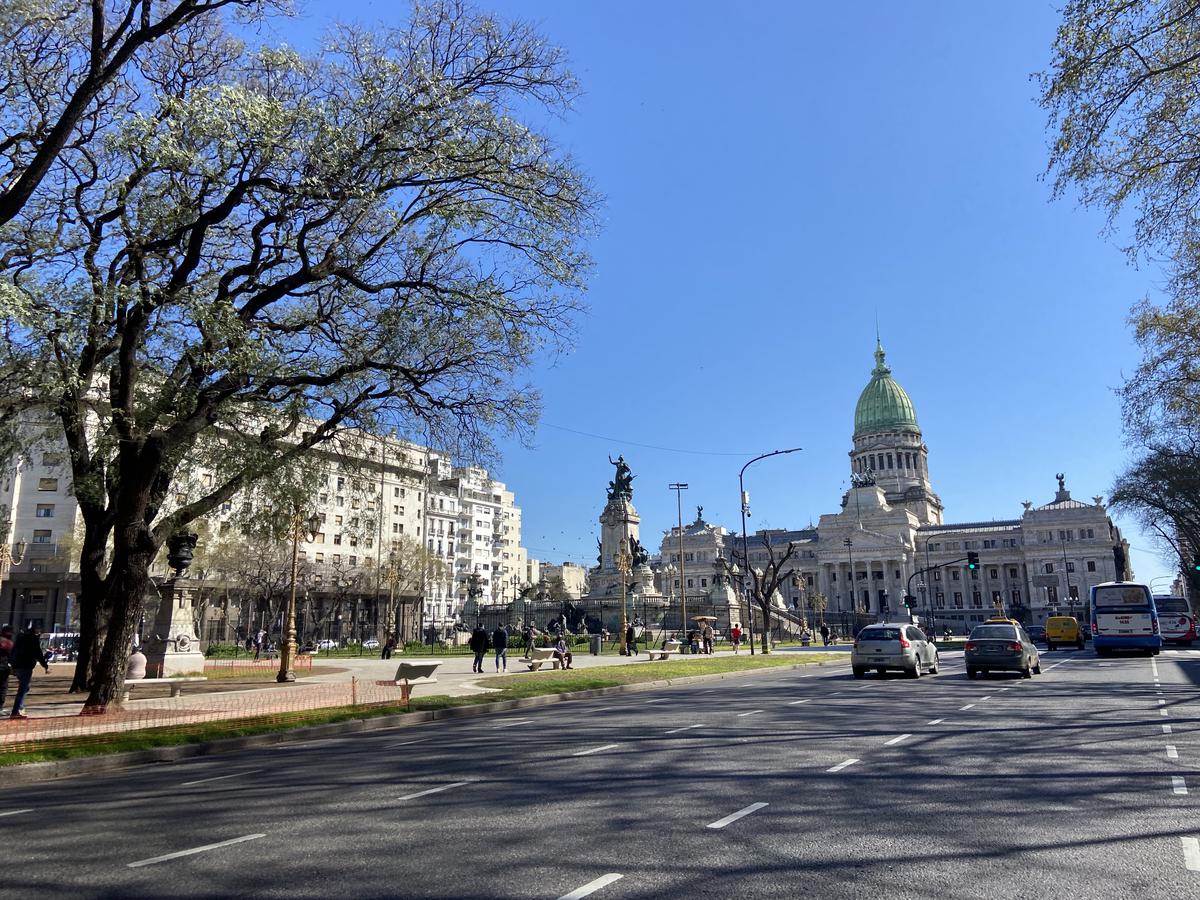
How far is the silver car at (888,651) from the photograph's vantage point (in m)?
24.2

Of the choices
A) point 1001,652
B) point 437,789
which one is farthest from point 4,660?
point 1001,652

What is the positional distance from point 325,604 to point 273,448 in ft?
188

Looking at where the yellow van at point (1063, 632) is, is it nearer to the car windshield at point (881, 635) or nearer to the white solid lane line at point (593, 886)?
the car windshield at point (881, 635)

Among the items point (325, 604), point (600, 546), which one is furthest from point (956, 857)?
point (325, 604)

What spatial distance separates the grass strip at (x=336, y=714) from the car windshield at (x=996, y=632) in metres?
8.51

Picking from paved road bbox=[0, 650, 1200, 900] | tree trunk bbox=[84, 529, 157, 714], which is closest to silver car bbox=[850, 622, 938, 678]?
paved road bbox=[0, 650, 1200, 900]

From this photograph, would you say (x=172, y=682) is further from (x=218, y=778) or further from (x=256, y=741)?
(x=218, y=778)

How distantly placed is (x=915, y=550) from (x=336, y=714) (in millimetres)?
130810

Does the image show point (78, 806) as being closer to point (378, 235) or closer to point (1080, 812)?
point (1080, 812)

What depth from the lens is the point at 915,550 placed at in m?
133

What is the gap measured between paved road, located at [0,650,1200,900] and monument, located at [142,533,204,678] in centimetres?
1448

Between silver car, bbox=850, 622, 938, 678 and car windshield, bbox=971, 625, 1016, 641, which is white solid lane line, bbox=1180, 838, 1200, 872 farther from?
car windshield, bbox=971, 625, 1016, 641

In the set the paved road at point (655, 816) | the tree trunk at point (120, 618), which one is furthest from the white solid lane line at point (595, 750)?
the tree trunk at point (120, 618)

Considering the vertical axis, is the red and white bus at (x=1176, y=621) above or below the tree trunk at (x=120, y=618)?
below
